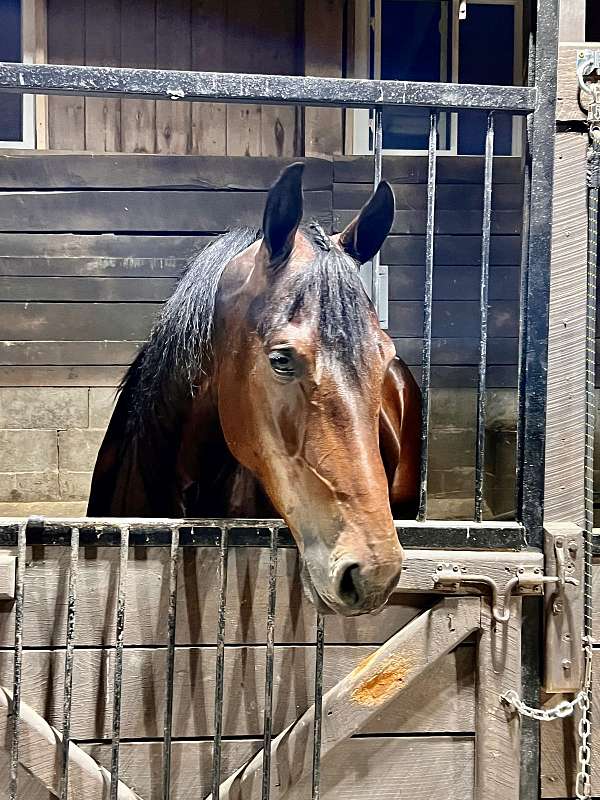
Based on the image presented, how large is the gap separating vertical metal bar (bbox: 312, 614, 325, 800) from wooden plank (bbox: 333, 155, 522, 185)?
1.95 m

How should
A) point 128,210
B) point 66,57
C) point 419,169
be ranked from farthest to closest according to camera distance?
1. point 419,169
2. point 66,57
3. point 128,210

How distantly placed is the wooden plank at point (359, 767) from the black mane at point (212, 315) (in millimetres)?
643

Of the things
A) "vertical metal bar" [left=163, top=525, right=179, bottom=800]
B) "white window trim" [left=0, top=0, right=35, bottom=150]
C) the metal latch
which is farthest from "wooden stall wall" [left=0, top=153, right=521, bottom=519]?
the metal latch

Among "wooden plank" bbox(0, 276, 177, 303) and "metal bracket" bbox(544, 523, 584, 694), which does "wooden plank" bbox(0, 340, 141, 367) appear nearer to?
"wooden plank" bbox(0, 276, 177, 303)

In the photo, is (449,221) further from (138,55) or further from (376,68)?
(138,55)

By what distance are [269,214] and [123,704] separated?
36.4 inches

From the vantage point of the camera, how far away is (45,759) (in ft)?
4.04

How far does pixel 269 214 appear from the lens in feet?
3.73

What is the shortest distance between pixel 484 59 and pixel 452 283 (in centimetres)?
94

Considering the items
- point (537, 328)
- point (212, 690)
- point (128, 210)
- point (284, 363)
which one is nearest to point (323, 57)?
point (128, 210)

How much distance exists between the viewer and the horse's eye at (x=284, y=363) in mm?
1110

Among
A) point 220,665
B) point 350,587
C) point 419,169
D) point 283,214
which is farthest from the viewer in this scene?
point 419,169

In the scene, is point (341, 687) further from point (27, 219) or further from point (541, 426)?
point (27, 219)

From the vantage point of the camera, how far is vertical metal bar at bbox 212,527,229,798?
124cm
